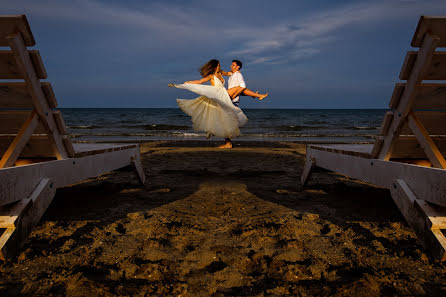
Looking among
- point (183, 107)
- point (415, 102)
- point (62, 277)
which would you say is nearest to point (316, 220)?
point (415, 102)

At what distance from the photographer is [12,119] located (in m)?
2.68

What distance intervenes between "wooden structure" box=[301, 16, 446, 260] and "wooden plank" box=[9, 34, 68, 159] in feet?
9.71

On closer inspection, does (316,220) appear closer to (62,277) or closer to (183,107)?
(62,277)

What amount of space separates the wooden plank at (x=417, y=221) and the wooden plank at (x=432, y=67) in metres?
0.87

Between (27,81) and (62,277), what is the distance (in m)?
1.53

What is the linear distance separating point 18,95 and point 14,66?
0.29 metres

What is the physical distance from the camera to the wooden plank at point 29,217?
1.93 m

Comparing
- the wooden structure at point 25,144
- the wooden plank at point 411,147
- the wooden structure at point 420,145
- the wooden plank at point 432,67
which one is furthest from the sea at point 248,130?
the wooden structure at point 25,144

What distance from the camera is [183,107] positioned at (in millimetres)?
7379

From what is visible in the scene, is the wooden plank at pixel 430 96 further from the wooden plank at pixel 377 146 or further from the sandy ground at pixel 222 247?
the sandy ground at pixel 222 247

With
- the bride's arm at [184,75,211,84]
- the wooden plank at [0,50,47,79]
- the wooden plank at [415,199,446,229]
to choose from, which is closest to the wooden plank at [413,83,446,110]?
the wooden plank at [415,199,446,229]

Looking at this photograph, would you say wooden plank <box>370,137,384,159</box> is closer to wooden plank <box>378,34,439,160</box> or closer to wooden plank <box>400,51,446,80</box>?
wooden plank <box>378,34,439,160</box>

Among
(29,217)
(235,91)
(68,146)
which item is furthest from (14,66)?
(235,91)

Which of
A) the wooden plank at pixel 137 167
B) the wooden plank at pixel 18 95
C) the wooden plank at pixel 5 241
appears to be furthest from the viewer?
the wooden plank at pixel 137 167
